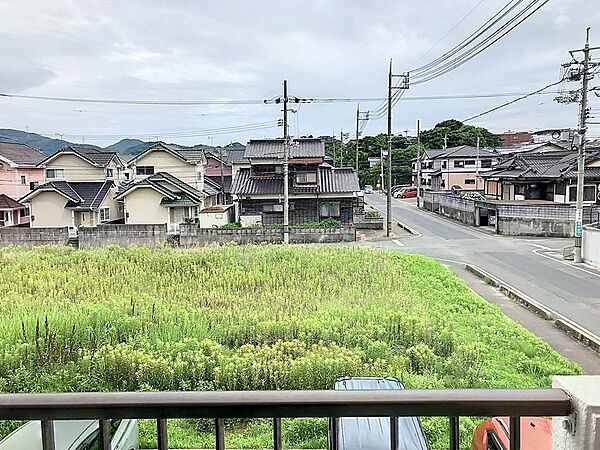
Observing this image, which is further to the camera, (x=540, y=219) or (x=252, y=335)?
(x=540, y=219)

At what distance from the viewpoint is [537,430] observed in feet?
8.75

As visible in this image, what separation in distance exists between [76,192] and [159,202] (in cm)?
393

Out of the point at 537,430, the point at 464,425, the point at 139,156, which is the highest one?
the point at 139,156

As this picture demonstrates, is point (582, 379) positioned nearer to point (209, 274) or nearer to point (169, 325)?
point (169, 325)

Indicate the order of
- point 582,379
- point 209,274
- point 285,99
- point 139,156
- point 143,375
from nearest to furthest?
point 582,379 → point 143,375 → point 209,274 → point 285,99 → point 139,156

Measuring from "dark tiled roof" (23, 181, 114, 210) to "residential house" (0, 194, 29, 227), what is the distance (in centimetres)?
183

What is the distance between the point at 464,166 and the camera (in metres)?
36.3

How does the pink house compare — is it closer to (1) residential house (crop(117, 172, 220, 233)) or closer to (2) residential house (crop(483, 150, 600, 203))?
(1) residential house (crop(117, 172, 220, 233))

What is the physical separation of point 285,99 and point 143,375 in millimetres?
14714

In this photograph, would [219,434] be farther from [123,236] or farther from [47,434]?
[123,236]

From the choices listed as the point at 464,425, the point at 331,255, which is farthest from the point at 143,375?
the point at 331,255

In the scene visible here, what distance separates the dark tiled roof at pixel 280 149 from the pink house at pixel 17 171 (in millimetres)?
11702

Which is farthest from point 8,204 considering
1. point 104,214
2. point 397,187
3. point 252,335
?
point 397,187

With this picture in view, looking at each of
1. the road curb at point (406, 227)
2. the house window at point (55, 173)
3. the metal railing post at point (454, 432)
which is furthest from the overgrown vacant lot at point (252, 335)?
the house window at point (55, 173)
